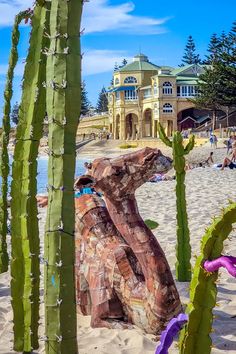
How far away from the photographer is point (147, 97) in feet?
173

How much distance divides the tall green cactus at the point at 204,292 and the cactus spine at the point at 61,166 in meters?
0.63

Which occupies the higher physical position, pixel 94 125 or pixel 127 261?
pixel 94 125

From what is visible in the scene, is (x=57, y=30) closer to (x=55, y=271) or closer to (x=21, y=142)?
(x=55, y=271)

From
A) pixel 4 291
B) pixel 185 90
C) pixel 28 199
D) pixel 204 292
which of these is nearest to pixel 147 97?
pixel 185 90

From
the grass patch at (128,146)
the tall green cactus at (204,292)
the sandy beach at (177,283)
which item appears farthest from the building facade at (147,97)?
the tall green cactus at (204,292)

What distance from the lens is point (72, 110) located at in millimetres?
2180

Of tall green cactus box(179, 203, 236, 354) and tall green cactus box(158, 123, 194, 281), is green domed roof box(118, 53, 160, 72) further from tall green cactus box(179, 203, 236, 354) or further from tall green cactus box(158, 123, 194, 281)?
tall green cactus box(179, 203, 236, 354)

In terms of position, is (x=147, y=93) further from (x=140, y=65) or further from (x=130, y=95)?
(x=140, y=65)

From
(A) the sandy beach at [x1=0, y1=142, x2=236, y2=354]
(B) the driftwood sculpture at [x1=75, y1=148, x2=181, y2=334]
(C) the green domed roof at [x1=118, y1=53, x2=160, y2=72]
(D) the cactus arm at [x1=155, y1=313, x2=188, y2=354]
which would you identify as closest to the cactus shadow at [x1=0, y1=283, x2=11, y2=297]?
(A) the sandy beach at [x1=0, y1=142, x2=236, y2=354]

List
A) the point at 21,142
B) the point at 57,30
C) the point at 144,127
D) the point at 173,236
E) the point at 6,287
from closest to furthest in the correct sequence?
the point at 57,30, the point at 21,142, the point at 6,287, the point at 173,236, the point at 144,127

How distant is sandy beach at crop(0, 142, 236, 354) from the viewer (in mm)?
3660

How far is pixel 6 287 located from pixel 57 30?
373 centimetres

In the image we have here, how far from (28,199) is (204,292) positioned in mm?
1882

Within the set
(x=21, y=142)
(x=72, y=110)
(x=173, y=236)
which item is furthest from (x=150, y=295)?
(x=173, y=236)
